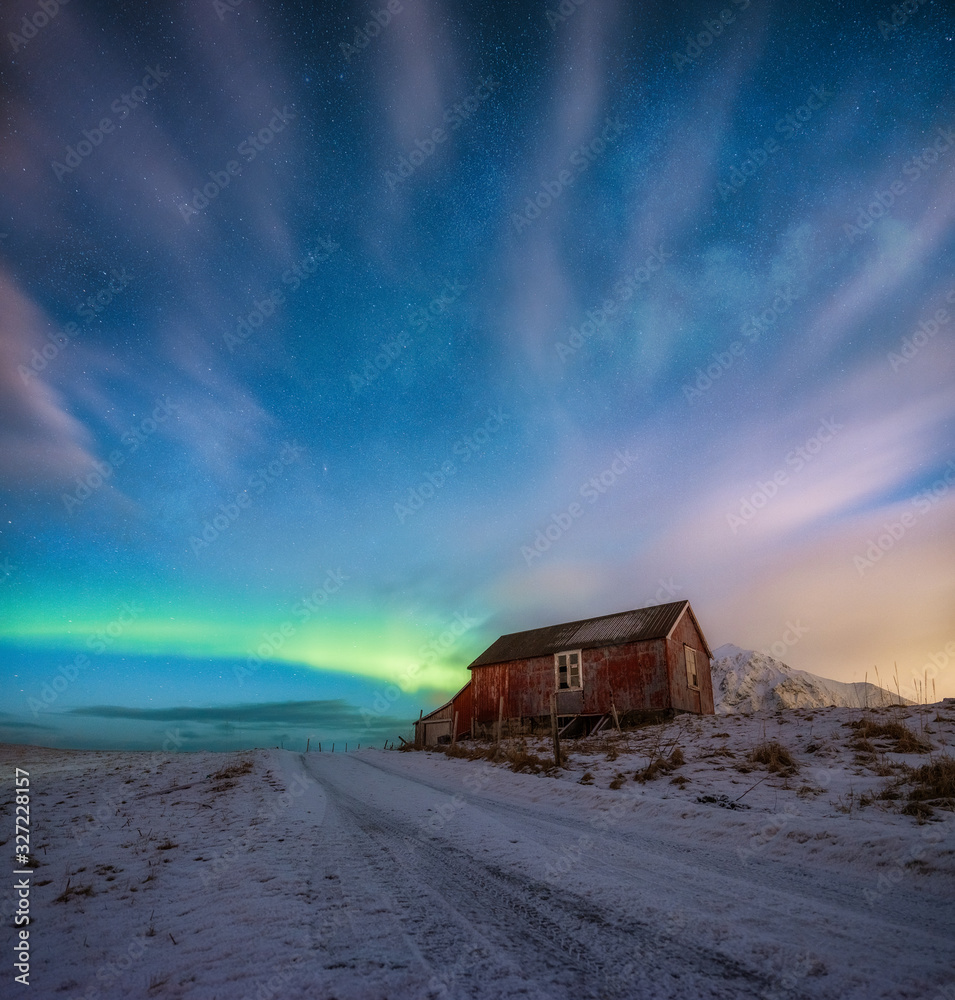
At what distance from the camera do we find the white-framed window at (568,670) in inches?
1057

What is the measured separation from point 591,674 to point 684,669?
4.83 metres

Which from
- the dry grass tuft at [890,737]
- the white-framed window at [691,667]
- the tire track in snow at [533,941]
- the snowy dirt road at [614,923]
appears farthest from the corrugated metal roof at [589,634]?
the tire track in snow at [533,941]

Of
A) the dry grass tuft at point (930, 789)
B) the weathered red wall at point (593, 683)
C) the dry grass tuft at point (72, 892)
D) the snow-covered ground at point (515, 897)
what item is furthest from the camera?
the weathered red wall at point (593, 683)

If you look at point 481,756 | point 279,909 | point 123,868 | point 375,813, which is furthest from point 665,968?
point 481,756

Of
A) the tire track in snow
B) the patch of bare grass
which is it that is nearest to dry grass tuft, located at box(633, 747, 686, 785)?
the tire track in snow

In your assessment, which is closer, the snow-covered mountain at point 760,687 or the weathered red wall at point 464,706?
the weathered red wall at point 464,706

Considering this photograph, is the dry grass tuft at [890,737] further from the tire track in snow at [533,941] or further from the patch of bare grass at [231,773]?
the patch of bare grass at [231,773]

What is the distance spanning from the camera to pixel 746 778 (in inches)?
361

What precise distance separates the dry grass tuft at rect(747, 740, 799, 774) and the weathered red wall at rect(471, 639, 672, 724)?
43.7 feet

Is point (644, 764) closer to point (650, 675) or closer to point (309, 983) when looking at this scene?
point (309, 983)

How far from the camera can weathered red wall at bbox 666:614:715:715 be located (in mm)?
23828

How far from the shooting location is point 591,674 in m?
26.3

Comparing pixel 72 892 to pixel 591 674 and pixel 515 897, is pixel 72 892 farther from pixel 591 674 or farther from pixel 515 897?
pixel 591 674

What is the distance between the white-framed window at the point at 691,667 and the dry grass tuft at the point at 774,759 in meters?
15.9
